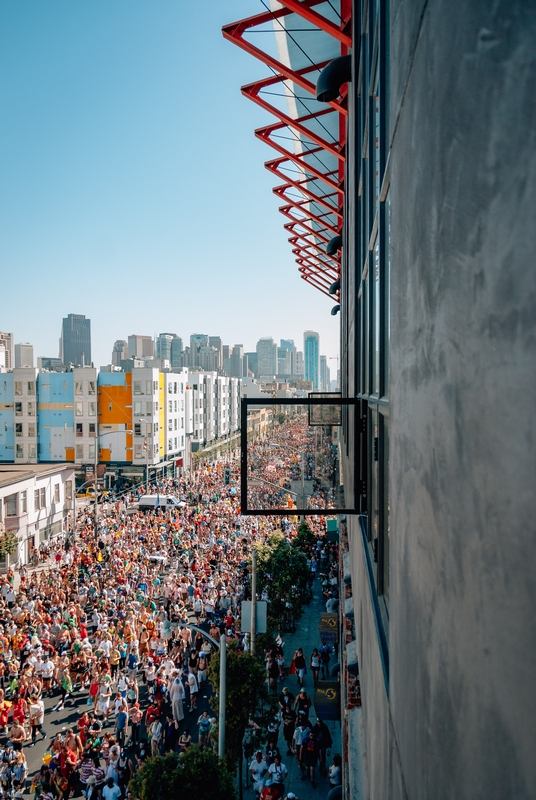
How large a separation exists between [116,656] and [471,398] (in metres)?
17.1

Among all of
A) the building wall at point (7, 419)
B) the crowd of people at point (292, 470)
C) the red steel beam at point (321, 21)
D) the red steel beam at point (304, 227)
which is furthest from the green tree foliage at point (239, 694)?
the building wall at point (7, 419)

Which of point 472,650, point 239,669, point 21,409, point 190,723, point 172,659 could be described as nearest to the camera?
point 472,650

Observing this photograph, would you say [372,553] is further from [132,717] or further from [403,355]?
[132,717]

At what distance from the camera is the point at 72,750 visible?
1198 cm

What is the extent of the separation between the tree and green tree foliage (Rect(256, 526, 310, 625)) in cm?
1056

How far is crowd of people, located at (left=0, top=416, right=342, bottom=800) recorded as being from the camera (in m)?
12.0

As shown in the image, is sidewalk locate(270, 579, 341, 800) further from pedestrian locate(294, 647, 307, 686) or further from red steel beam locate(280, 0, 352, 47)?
red steel beam locate(280, 0, 352, 47)

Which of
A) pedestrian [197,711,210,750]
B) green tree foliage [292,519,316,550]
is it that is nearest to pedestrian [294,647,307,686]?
pedestrian [197,711,210,750]

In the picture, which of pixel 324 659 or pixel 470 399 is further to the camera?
pixel 324 659

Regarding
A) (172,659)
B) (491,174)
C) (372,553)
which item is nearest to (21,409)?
(172,659)

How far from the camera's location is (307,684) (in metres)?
16.9

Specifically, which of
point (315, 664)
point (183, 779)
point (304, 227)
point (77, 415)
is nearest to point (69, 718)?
point (183, 779)

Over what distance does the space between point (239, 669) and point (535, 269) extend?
13.7 meters

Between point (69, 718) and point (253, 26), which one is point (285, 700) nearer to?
point (69, 718)
